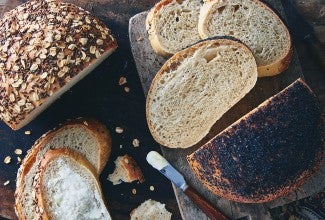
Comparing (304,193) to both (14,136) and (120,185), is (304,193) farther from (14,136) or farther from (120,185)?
(14,136)

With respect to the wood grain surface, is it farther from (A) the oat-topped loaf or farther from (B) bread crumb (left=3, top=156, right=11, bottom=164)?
(A) the oat-topped loaf

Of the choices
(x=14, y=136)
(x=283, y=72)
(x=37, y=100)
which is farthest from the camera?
(x=14, y=136)

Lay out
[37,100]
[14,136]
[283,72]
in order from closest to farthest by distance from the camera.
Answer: [37,100], [283,72], [14,136]

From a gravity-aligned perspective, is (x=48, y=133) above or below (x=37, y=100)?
below

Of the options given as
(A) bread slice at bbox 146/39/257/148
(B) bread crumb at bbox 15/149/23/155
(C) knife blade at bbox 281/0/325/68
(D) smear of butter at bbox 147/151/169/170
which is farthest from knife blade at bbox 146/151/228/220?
(C) knife blade at bbox 281/0/325/68

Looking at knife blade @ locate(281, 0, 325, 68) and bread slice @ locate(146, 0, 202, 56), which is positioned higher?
bread slice @ locate(146, 0, 202, 56)

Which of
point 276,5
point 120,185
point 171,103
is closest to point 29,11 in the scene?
point 171,103

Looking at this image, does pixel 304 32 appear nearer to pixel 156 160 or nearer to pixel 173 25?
pixel 173 25
